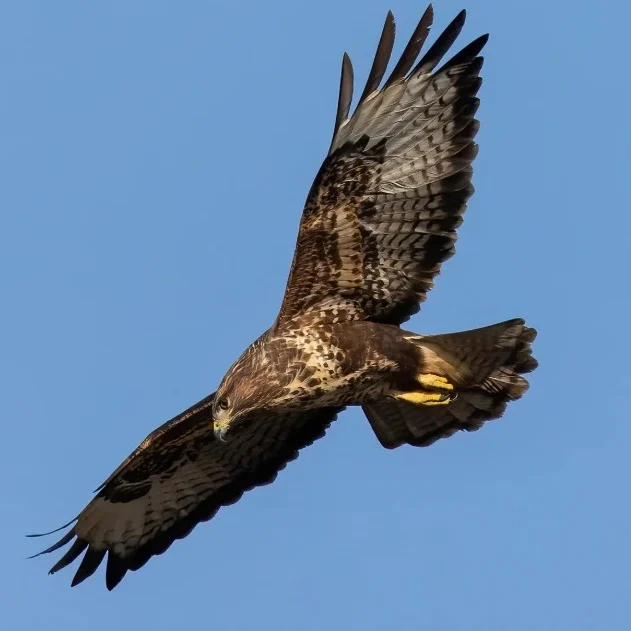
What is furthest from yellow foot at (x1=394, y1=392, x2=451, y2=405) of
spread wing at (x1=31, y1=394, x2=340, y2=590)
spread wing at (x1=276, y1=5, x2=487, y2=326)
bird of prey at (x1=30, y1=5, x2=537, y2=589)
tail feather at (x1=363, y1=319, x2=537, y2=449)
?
spread wing at (x1=31, y1=394, x2=340, y2=590)

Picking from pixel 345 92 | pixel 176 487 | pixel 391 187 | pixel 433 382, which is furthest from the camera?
pixel 176 487

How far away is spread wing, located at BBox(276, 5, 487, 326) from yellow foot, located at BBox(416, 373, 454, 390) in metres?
0.53

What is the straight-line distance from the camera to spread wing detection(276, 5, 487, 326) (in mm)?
10328

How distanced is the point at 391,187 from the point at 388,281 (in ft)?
2.32

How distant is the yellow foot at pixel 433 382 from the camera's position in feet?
35.4

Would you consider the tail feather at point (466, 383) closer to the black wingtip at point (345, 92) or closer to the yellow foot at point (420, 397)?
the yellow foot at point (420, 397)

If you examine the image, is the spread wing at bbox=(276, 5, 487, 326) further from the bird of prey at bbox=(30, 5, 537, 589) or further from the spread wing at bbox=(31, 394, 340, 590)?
the spread wing at bbox=(31, 394, 340, 590)

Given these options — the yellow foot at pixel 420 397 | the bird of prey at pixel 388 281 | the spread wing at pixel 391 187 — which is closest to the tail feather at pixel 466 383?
the bird of prey at pixel 388 281

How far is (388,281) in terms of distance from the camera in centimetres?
1089

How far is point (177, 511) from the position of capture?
12453mm

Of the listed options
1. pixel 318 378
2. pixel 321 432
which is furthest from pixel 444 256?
pixel 321 432

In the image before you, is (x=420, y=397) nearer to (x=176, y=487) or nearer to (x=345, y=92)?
(x=345, y=92)

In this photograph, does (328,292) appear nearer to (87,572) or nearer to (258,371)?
(258,371)

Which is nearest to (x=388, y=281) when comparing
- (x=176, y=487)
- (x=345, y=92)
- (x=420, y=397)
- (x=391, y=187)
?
(x=391, y=187)
